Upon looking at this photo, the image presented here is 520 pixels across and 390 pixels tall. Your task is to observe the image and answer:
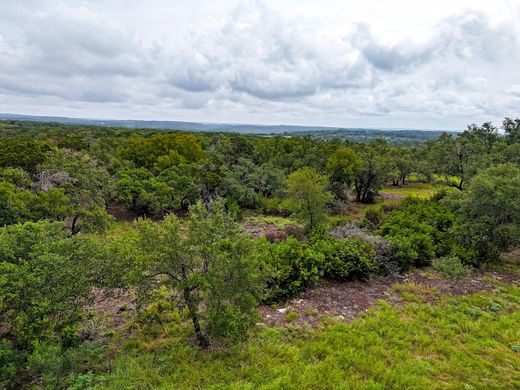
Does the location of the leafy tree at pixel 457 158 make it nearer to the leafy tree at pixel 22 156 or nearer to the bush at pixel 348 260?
the bush at pixel 348 260

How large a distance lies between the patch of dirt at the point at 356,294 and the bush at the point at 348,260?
48 centimetres

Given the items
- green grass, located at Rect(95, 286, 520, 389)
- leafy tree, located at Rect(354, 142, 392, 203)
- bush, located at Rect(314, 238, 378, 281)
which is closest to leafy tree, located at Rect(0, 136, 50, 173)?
green grass, located at Rect(95, 286, 520, 389)

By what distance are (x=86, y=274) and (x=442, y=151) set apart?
1842 inches

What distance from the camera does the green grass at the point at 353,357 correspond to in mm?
8914

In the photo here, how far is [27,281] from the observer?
9367mm

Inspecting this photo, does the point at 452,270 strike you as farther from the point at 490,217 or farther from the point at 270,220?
the point at 270,220

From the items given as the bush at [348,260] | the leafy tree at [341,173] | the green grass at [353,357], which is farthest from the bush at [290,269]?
the leafy tree at [341,173]

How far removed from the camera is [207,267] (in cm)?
952

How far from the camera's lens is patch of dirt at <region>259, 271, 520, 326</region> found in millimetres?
12539

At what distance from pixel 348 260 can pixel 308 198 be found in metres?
7.46

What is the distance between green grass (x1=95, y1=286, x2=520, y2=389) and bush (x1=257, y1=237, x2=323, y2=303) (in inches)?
96.1

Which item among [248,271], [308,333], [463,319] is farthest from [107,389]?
[463,319]

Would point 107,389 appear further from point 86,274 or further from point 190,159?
point 190,159

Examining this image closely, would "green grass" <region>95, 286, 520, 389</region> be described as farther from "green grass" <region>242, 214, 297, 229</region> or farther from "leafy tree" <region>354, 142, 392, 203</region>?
"leafy tree" <region>354, 142, 392, 203</region>
